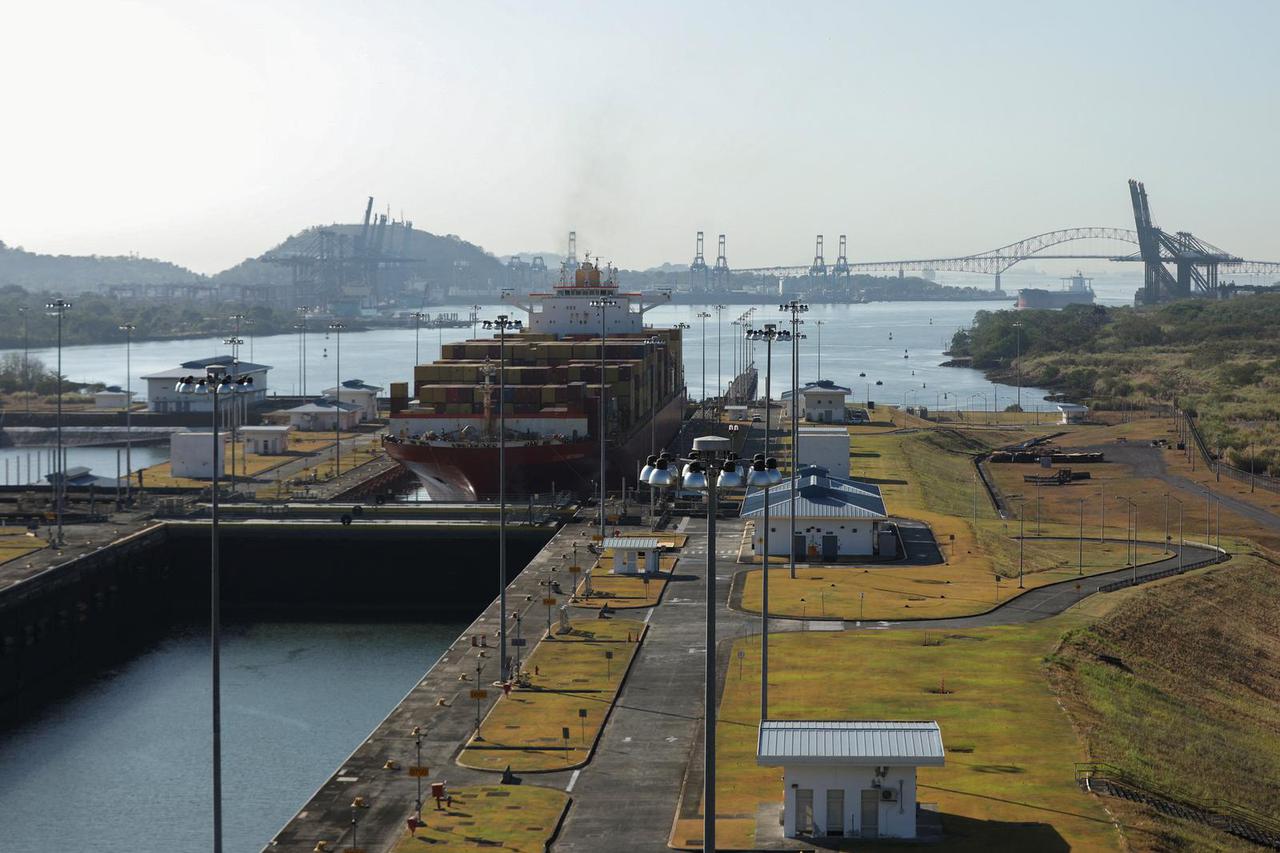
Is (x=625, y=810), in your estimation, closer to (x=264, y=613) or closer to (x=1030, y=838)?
(x=1030, y=838)

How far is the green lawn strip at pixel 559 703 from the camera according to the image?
36.3 meters

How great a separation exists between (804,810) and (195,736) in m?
21.9

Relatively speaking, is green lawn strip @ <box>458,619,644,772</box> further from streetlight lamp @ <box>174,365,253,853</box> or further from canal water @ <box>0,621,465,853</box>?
streetlight lamp @ <box>174,365,253,853</box>

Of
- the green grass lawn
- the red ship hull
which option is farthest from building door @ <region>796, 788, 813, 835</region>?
the red ship hull

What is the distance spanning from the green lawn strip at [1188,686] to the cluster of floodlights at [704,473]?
10864 millimetres

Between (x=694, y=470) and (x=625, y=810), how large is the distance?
1032cm

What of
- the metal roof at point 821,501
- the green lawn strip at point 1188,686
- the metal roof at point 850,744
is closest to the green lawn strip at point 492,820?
the metal roof at point 850,744

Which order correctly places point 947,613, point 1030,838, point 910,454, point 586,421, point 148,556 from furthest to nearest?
1. point 910,454
2. point 586,421
3. point 148,556
4. point 947,613
5. point 1030,838

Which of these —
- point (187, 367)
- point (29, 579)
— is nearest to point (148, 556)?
point (29, 579)

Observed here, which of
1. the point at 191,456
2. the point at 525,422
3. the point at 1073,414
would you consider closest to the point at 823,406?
the point at 1073,414

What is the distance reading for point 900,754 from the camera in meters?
31.0

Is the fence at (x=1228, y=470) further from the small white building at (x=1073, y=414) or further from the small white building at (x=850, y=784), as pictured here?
the small white building at (x=850, y=784)

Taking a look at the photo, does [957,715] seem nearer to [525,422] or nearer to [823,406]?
[525,422]

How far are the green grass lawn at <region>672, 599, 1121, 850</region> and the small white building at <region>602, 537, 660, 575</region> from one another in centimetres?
1029
